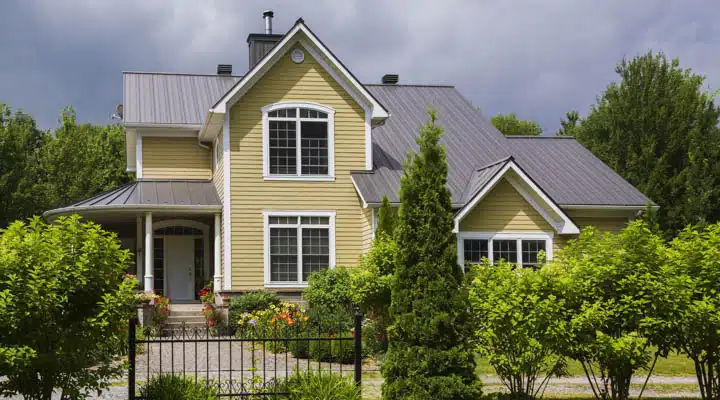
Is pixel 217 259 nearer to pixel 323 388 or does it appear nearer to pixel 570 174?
pixel 570 174

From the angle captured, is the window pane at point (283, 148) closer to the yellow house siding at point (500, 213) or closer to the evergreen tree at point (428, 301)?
the yellow house siding at point (500, 213)

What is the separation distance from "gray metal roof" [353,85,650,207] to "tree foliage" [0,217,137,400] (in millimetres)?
12451

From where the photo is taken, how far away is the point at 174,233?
86.4ft

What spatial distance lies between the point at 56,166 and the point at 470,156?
79.9ft

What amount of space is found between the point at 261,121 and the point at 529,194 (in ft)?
23.8

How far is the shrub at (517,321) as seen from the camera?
11039mm

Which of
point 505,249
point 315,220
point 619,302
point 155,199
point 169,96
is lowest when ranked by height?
point 619,302

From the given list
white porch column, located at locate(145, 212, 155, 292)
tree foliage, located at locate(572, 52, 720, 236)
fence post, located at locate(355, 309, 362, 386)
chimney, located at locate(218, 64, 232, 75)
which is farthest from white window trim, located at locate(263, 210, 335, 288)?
tree foliage, located at locate(572, 52, 720, 236)

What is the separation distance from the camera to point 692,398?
13359mm

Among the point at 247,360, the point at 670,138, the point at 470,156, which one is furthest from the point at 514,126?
the point at 247,360

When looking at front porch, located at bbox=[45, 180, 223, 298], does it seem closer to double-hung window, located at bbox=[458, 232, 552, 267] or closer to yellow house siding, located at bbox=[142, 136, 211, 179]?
yellow house siding, located at bbox=[142, 136, 211, 179]

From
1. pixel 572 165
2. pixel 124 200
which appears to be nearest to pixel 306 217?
pixel 124 200

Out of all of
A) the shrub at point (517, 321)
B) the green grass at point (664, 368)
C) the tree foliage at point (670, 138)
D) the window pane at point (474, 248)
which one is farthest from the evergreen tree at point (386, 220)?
the tree foliage at point (670, 138)

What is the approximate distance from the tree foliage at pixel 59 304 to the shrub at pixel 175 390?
2.58ft
